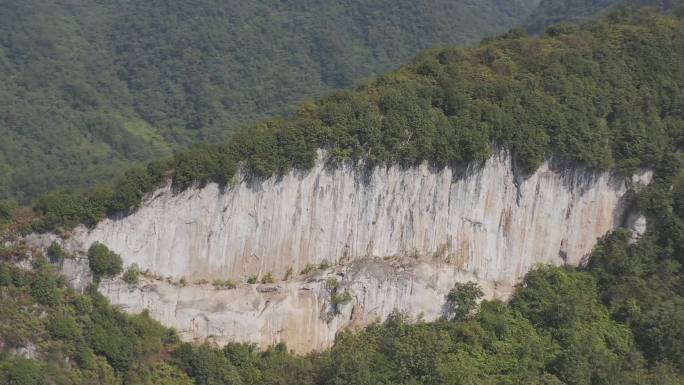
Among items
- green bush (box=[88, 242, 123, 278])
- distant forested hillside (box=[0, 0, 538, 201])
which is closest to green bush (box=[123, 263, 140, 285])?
green bush (box=[88, 242, 123, 278])

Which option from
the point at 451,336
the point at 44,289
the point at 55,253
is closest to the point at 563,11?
the point at 451,336

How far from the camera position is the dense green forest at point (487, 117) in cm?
2484

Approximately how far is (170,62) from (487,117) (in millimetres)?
69343

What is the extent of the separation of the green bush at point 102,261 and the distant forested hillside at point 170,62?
42.0 m

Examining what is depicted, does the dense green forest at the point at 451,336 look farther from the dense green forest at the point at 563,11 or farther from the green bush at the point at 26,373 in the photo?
the dense green forest at the point at 563,11

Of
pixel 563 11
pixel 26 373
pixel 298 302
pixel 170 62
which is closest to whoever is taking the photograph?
pixel 26 373

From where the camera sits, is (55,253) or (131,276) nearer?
(55,253)

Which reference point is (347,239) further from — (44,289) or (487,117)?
(44,289)

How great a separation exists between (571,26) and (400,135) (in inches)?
452

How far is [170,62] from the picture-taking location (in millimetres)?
92438

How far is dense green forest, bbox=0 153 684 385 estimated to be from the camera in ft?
73.8

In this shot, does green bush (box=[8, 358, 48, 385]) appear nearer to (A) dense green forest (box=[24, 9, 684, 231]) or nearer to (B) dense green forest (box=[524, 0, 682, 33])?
(A) dense green forest (box=[24, 9, 684, 231])

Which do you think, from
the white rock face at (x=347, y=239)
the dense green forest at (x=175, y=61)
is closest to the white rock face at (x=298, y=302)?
the white rock face at (x=347, y=239)

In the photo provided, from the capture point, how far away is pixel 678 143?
3147 cm
